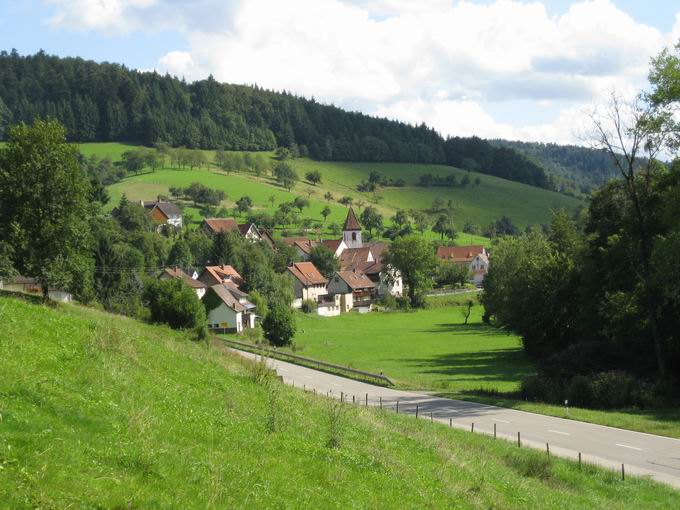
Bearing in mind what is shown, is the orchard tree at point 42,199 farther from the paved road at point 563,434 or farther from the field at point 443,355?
the field at point 443,355

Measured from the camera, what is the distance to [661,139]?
31875 mm

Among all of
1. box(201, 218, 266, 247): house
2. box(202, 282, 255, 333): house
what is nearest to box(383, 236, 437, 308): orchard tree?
box(201, 218, 266, 247): house

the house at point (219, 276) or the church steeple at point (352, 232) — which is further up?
the church steeple at point (352, 232)

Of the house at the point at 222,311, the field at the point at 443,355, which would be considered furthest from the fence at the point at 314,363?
the house at the point at 222,311

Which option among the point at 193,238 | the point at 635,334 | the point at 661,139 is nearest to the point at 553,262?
the point at 635,334

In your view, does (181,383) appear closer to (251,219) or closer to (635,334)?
(635,334)

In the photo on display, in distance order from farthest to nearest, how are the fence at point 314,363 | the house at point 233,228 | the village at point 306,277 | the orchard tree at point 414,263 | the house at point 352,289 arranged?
the house at point 233,228
the house at point 352,289
the orchard tree at point 414,263
the village at point 306,277
the fence at point 314,363

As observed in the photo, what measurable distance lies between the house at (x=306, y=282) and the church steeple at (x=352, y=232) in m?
32.0

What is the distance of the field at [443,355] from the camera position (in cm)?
2986

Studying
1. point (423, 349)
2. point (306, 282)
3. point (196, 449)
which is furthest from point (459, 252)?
point (196, 449)

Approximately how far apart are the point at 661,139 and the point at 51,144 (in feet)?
91.3

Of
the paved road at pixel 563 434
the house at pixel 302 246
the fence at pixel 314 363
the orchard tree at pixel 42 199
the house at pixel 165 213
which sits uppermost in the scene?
the house at pixel 165 213

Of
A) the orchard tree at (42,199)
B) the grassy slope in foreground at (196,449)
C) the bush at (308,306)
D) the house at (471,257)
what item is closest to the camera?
the grassy slope in foreground at (196,449)

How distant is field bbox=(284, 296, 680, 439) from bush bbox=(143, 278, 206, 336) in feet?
39.9
